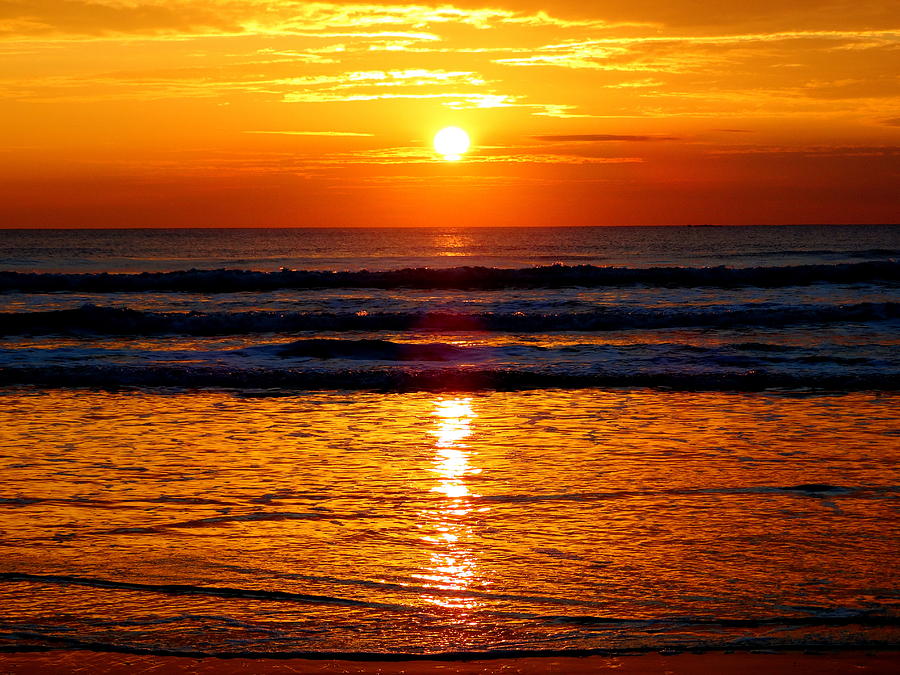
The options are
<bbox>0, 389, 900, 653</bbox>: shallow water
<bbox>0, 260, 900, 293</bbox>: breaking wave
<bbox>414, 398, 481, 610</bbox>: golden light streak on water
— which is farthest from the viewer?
<bbox>0, 260, 900, 293</bbox>: breaking wave

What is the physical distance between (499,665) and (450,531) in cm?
192

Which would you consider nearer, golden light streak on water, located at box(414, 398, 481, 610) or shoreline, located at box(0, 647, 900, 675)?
shoreline, located at box(0, 647, 900, 675)

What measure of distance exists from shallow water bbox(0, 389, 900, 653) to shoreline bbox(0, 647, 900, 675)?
0.13 m

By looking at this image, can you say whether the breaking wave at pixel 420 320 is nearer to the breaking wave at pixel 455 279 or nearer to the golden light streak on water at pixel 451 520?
the breaking wave at pixel 455 279

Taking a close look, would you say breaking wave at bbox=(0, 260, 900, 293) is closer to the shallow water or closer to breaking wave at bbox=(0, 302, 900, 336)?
breaking wave at bbox=(0, 302, 900, 336)

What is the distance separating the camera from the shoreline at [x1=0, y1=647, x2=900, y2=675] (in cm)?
410

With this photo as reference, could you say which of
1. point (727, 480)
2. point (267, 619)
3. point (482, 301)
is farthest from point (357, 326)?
point (267, 619)

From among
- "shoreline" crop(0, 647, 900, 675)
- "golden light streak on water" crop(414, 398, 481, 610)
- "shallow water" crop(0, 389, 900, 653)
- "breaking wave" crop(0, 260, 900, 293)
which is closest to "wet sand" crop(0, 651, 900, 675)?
"shoreline" crop(0, 647, 900, 675)

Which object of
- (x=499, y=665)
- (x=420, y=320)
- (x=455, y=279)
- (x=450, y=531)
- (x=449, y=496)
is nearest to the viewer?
(x=499, y=665)

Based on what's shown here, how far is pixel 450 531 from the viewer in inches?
238

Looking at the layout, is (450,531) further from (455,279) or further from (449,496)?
(455,279)

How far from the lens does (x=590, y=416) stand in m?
10.3

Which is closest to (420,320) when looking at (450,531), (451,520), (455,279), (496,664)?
(455,279)

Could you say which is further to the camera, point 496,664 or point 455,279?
point 455,279
